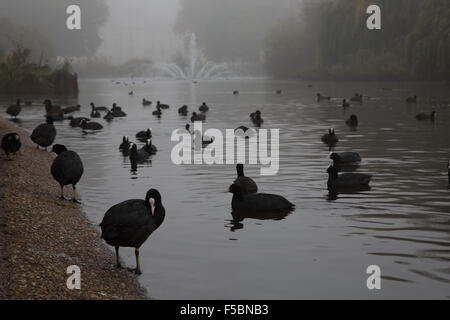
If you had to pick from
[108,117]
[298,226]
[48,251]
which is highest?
[108,117]

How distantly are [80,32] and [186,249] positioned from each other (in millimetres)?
118939

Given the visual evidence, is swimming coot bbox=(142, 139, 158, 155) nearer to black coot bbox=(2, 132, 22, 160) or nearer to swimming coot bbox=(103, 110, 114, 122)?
black coot bbox=(2, 132, 22, 160)

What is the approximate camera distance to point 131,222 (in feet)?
34.5

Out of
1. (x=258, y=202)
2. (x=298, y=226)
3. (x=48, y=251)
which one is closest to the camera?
(x=48, y=251)

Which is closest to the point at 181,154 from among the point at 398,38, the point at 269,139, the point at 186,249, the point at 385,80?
the point at 269,139

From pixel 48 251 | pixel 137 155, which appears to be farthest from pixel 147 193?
pixel 137 155

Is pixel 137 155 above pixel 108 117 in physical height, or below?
below

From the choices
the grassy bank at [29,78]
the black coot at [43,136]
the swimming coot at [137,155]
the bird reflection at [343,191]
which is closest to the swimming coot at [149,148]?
the swimming coot at [137,155]

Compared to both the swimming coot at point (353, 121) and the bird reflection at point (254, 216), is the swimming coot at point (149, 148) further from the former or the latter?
the swimming coot at point (353, 121)

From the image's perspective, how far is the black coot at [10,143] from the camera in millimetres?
20078

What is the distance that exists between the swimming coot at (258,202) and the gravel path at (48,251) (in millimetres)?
3692

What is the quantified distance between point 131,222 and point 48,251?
1.93m

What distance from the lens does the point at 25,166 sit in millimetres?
19844

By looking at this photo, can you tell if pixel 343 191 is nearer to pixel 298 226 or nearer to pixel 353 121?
pixel 298 226
